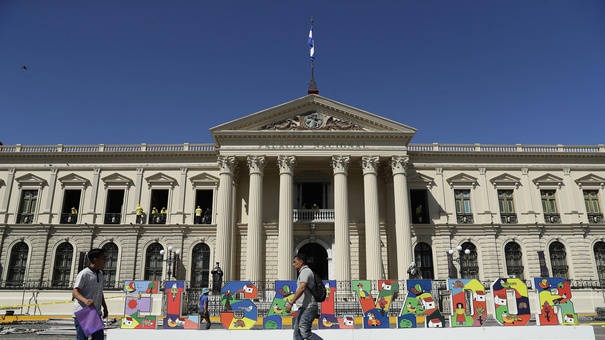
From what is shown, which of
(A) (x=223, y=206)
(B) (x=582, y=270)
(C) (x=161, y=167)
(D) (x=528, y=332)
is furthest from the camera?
(C) (x=161, y=167)

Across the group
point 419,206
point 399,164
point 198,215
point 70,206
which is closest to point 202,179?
point 198,215

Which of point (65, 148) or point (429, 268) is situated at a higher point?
point (65, 148)

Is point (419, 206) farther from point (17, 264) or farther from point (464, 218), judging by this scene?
point (17, 264)

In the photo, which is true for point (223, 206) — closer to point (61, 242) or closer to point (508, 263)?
point (61, 242)

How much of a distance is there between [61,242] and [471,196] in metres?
27.7

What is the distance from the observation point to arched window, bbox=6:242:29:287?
28688mm

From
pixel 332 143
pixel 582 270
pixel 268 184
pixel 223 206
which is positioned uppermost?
pixel 332 143

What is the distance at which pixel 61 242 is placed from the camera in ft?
95.9

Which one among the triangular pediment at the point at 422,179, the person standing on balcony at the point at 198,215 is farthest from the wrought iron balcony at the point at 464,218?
the person standing on balcony at the point at 198,215

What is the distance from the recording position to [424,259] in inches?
1145

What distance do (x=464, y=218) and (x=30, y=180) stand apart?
97.7ft

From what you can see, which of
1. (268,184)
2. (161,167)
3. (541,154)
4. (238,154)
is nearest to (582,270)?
(541,154)

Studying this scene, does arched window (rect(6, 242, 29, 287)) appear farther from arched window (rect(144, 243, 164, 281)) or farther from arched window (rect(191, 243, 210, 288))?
arched window (rect(191, 243, 210, 288))

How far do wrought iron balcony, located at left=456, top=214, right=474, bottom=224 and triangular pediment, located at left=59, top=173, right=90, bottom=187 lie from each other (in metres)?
25.3
